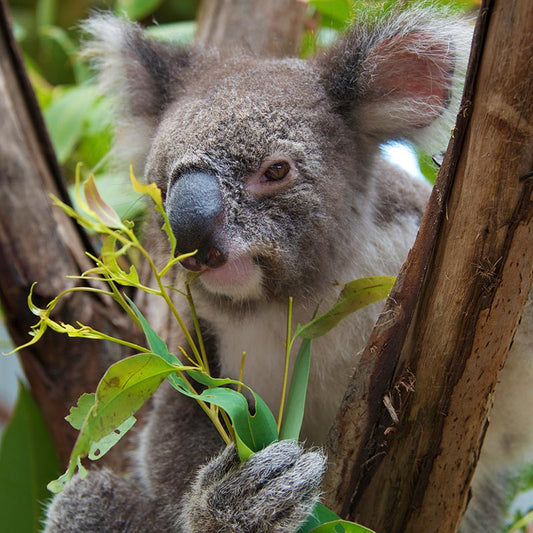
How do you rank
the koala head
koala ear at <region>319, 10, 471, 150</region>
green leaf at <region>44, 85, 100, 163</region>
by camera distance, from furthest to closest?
green leaf at <region>44, 85, 100, 163</region> < koala ear at <region>319, 10, 471, 150</region> < the koala head

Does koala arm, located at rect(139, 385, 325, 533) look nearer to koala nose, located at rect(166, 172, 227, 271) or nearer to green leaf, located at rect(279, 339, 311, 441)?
green leaf, located at rect(279, 339, 311, 441)

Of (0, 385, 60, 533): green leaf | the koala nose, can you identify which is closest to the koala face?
the koala nose

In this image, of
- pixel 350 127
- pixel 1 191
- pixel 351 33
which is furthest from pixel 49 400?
pixel 351 33

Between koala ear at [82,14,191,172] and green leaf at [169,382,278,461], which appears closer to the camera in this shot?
green leaf at [169,382,278,461]

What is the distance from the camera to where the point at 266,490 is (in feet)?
5.32

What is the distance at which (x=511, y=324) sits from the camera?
1477 millimetres

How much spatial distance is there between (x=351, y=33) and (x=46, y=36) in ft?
9.62

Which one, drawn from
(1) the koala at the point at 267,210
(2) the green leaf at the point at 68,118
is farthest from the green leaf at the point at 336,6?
(2) the green leaf at the point at 68,118

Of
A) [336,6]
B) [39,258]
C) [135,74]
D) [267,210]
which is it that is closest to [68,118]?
[39,258]

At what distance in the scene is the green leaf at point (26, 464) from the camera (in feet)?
9.66

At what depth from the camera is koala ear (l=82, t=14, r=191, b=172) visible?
7.58 ft

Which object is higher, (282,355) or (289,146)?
(289,146)

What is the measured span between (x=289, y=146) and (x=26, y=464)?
2080 millimetres

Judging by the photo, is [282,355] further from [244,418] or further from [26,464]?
[26,464]
